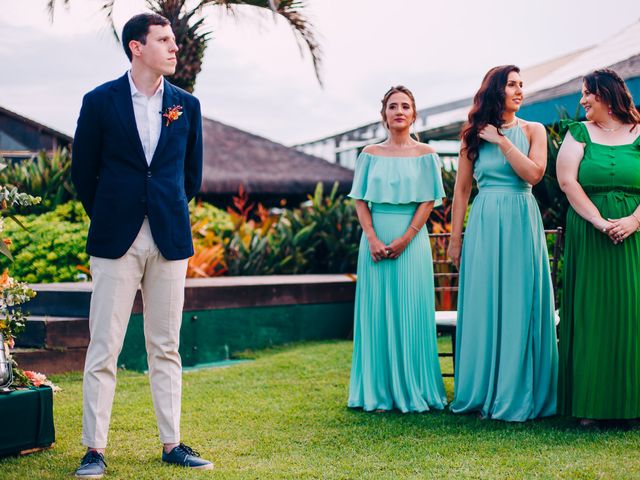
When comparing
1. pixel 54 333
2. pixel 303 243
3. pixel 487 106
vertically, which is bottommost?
pixel 54 333

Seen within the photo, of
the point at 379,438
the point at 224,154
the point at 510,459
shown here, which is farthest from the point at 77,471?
the point at 224,154

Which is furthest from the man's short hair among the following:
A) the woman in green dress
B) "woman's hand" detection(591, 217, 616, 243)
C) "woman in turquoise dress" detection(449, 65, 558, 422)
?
"woman's hand" detection(591, 217, 616, 243)

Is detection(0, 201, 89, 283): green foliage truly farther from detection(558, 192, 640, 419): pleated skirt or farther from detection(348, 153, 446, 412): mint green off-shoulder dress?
detection(558, 192, 640, 419): pleated skirt

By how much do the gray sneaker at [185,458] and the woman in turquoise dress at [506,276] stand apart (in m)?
1.93

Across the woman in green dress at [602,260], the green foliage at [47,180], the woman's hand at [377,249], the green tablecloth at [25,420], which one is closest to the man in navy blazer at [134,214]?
the green tablecloth at [25,420]

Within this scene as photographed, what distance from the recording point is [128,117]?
416 centimetres

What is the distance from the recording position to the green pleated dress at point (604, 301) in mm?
4973

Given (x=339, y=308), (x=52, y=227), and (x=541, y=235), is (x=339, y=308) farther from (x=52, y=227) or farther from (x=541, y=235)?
(x=541, y=235)

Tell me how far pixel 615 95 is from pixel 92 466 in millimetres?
3541

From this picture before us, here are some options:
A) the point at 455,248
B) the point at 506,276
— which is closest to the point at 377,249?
the point at 455,248

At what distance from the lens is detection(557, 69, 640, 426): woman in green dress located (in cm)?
497

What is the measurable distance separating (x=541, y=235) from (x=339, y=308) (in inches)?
162

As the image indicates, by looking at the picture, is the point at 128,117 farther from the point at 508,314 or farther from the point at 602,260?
the point at 602,260

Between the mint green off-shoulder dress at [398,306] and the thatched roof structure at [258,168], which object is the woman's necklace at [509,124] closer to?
the mint green off-shoulder dress at [398,306]
